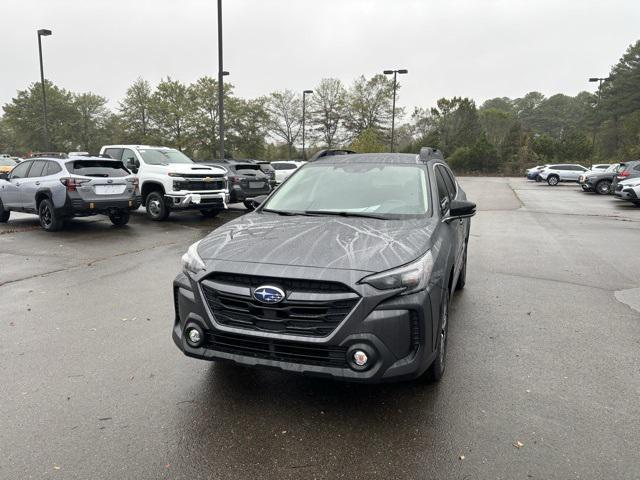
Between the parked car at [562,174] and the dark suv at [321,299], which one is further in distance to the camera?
the parked car at [562,174]

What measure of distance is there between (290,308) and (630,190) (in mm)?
19343

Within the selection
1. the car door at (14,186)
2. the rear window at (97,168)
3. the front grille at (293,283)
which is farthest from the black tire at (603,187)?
the front grille at (293,283)

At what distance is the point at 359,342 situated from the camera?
2811mm

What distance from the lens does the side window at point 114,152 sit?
44.9 ft

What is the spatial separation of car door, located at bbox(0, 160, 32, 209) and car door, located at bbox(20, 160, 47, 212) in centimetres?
16

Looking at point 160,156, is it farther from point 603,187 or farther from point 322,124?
point 322,124

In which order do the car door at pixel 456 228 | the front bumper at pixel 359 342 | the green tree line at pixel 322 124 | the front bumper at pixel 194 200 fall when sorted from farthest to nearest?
the green tree line at pixel 322 124
the front bumper at pixel 194 200
the car door at pixel 456 228
the front bumper at pixel 359 342

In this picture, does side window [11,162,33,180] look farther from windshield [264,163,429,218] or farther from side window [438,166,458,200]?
side window [438,166,458,200]

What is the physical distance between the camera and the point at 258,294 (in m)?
2.90

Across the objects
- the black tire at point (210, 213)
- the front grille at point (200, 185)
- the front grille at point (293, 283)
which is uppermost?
the front grille at point (200, 185)

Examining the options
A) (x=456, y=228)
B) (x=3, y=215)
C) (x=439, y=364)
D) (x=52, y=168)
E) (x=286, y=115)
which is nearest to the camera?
(x=439, y=364)

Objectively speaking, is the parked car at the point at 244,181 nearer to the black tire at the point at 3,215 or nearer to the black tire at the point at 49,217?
the black tire at the point at 49,217

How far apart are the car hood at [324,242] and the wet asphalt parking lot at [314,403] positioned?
1068 millimetres

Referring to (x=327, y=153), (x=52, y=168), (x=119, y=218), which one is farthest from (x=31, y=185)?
(x=327, y=153)
